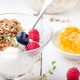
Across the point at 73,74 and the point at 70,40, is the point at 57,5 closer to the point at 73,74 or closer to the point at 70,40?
the point at 70,40

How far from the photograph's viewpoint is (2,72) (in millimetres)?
929

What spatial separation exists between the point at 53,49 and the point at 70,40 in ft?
0.26

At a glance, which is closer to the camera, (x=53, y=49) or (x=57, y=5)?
(x=53, y=49)

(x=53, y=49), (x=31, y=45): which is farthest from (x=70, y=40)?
(x=31, y=45)

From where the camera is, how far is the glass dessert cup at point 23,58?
0.88 m

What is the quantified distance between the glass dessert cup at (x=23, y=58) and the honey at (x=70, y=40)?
0.27 feet

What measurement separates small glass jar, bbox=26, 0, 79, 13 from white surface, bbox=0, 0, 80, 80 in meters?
0.03

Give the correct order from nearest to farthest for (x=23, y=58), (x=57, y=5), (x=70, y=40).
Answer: (x=23, y=58) → (x=70, y=40) → (x=57, y=5)

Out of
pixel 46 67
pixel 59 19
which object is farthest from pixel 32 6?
pixel 46 67

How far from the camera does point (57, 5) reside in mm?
1264

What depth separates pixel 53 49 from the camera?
110 centimetres

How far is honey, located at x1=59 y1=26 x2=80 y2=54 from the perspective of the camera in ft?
3.41

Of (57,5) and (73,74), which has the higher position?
(57,5)

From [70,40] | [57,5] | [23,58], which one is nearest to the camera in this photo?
[23,58]
